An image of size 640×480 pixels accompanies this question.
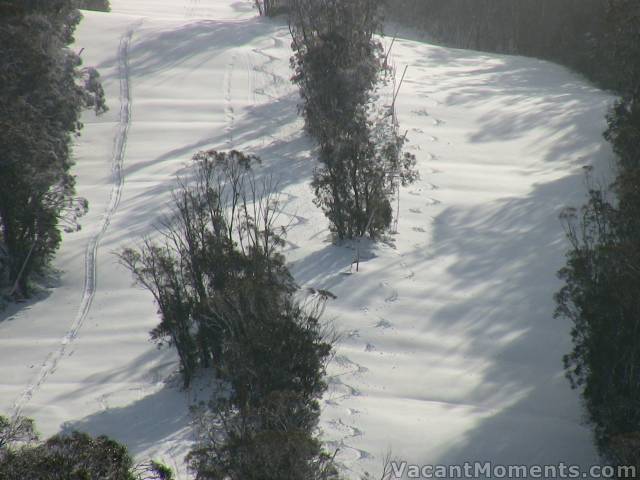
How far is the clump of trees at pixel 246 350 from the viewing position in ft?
37.2

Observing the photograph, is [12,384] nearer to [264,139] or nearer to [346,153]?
[346,153]

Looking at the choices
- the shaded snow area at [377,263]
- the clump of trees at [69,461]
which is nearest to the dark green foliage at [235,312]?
the shaded snow area at [377,263]

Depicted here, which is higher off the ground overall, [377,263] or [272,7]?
[272,7]

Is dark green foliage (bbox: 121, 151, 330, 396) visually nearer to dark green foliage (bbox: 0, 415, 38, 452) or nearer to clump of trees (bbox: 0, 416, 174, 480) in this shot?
dark green foliage (bbox: 0, 415, 38, 452)

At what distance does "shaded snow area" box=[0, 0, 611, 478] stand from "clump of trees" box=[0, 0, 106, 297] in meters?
1.63

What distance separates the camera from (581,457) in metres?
16.7

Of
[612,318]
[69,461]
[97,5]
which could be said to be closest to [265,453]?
[69,461]

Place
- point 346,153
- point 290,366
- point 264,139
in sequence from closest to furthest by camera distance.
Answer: point 290,366
point 346,153
point 264,139

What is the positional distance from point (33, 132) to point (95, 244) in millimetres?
5311

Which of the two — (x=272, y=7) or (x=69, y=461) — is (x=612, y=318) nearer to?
(x=69, y=461)

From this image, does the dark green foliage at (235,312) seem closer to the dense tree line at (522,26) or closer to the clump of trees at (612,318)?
the clump of trees at (612,318)

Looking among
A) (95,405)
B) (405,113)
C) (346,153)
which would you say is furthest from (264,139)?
(95,405)

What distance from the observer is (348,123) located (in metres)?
28.6

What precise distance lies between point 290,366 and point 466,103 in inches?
1106
